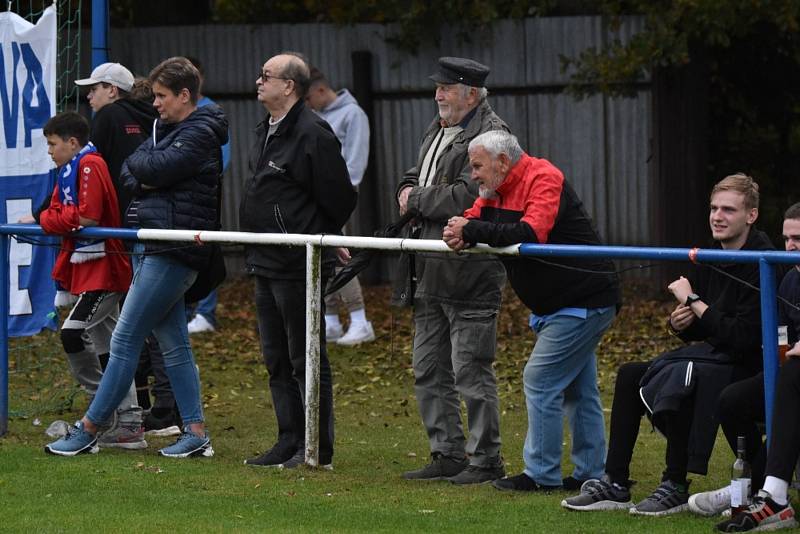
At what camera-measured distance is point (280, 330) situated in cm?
796

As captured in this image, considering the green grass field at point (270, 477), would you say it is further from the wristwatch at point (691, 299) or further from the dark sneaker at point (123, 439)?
the wristwatch at point (691, 299)

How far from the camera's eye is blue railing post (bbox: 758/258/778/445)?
6074mm

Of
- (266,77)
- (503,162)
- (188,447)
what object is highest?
(266,77)

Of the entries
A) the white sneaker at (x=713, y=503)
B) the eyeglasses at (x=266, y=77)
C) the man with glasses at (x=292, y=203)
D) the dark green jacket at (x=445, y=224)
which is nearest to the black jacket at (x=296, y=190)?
the man with glasses at (x=292, y=203)

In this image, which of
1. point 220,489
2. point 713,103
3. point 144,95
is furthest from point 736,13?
point 220,489

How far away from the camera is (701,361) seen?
6.62 m

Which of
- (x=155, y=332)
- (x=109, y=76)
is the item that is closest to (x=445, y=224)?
(x=155, y=332)

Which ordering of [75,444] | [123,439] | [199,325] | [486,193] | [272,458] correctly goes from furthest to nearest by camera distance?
1. [199,325]
2. [123,439]
3. [75,444]
4. [272,458]
5. [486,193]

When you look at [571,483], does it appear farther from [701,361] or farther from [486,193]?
[486,193]

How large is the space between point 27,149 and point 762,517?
5.05m

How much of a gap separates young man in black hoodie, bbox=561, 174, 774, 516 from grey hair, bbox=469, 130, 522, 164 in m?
0.90

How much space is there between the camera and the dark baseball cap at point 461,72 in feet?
24.5

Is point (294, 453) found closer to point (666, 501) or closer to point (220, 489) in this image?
point (220, 489)

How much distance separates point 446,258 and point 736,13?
646 centimetres
